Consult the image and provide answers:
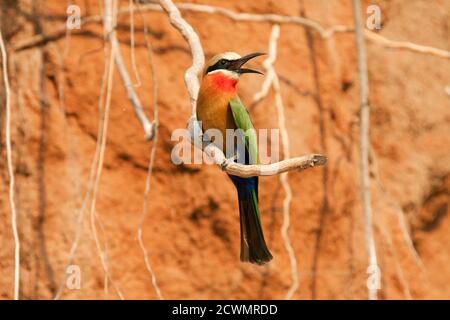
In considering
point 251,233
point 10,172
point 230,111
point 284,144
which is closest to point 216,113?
point 230,111

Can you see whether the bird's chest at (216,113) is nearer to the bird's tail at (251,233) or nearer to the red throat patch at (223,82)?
the red throat patch at (223,82)

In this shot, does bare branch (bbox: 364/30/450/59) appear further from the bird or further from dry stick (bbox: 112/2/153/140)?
dry stick (bbox: 112/2/153/140)

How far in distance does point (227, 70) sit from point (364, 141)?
0.55 metres

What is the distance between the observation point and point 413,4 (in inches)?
112

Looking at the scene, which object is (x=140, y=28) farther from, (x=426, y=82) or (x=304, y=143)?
(x=426, y=82)

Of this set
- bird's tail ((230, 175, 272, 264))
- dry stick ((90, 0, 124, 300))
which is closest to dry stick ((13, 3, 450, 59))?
dry stick ((90, 0, 124, 300))

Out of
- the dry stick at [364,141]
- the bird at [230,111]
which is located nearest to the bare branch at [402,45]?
the dry stick at [364,141]

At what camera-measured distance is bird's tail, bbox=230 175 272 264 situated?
223cm

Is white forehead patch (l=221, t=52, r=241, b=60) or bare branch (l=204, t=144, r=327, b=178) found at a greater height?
white forehead patch (l=221, t=52, r=241, b=60)

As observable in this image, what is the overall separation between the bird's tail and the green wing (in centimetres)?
13

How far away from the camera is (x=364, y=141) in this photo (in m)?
2.52

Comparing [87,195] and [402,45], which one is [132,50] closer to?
[87,195]

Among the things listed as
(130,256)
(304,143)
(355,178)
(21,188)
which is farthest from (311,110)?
(21,188)

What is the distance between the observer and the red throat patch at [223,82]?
239 centimetres
